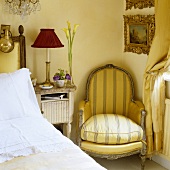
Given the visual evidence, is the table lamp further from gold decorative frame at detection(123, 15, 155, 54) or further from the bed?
gold decorative frame at detection(123, 15, 155, 54)

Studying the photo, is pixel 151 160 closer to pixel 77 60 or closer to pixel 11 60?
pixel 77 60

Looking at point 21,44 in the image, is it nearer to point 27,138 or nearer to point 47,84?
point 47,84

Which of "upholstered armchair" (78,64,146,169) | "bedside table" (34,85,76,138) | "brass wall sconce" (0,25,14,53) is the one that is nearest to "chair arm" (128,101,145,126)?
"upholstered armchair" (78,64,146,169)

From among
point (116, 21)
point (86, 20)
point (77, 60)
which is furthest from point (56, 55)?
point (116, 21)

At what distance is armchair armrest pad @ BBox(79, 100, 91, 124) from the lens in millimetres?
3453

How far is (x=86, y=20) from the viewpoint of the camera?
12.4 ft

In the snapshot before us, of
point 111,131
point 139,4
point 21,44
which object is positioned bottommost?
point 111,131

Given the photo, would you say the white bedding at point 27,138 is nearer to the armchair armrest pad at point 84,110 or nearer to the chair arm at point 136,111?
the armchair armrest pad at point 84,110

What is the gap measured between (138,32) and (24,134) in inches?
77.2

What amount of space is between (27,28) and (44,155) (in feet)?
5.90

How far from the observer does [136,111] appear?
3555 millimetres

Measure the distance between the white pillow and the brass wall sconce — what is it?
37 centimetres

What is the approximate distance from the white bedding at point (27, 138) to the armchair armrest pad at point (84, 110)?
24.0 inches

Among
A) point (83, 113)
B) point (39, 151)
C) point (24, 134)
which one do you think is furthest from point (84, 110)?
point (39, 151)
